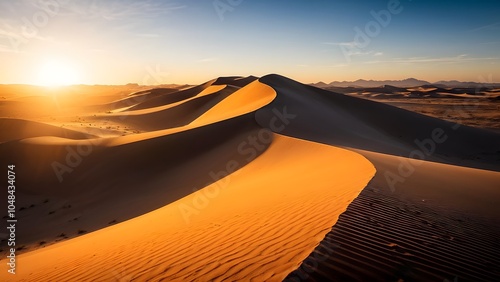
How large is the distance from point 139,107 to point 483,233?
50190 mm

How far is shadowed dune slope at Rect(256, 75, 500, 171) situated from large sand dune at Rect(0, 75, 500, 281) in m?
0.30

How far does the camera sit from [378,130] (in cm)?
2344

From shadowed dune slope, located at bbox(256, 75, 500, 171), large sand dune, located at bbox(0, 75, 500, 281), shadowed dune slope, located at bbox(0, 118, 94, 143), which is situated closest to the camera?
large sand dune, located at bbox(0, 75, 500, 281)

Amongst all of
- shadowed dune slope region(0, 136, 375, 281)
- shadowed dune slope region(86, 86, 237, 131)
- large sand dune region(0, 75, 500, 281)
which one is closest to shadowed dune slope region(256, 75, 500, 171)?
large sand dune region(0, 75, 500, 281)

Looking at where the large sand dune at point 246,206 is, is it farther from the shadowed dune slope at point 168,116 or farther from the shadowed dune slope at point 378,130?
the shadowed dune slope at point 168,116

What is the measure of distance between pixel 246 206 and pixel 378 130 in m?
19.8

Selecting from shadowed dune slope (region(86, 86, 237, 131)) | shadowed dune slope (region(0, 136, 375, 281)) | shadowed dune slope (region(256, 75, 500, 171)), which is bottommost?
shadowed dune slope (region(0, 136, 375, 281))

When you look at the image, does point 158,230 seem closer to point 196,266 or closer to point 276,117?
point 196,266

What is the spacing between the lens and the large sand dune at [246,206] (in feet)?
12.2

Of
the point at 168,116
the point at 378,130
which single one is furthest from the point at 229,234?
the point at 168,116

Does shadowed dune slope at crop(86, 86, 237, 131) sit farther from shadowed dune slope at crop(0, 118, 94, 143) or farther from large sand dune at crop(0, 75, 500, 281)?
large sand dune at crop(0, 75, 500, 281)

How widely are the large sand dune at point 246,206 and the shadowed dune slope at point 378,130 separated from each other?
0.98ft

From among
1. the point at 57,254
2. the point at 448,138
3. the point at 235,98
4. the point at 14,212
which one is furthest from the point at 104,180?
the point at 448,138

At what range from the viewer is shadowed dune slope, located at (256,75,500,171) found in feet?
52.9
